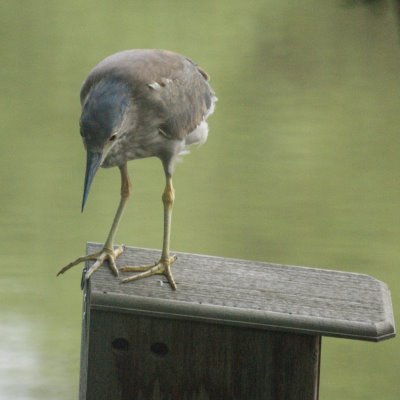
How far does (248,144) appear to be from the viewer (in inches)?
256

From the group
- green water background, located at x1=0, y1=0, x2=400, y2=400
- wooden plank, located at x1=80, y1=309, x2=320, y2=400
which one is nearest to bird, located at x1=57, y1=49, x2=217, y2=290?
wooden plank, located at x1=80, y1=309, x2=320, y2=400

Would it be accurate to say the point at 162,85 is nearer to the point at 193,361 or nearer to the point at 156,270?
the point at 156,270

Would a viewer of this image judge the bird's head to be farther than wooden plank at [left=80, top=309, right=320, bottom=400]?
Yes

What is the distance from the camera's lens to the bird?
8.59 feet

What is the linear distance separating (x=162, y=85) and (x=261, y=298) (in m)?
0.60

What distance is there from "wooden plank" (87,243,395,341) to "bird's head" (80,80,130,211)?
0.23 m

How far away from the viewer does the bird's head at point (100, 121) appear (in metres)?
2.60

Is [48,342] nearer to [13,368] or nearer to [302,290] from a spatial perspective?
[13,368]

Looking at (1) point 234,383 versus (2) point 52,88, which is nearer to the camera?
(1) point 234,383

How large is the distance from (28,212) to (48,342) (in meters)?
1.12

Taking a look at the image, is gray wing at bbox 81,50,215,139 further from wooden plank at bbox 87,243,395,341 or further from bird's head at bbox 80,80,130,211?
wooden plank at bbox 87,243,395,341

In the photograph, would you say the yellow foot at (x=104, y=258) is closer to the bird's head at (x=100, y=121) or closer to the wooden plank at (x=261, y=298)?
the wooden plank at (x=261, y=298)

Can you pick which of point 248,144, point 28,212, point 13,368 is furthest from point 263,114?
point 13,368

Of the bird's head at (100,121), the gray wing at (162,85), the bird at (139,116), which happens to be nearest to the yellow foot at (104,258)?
the bird at (139,116)
